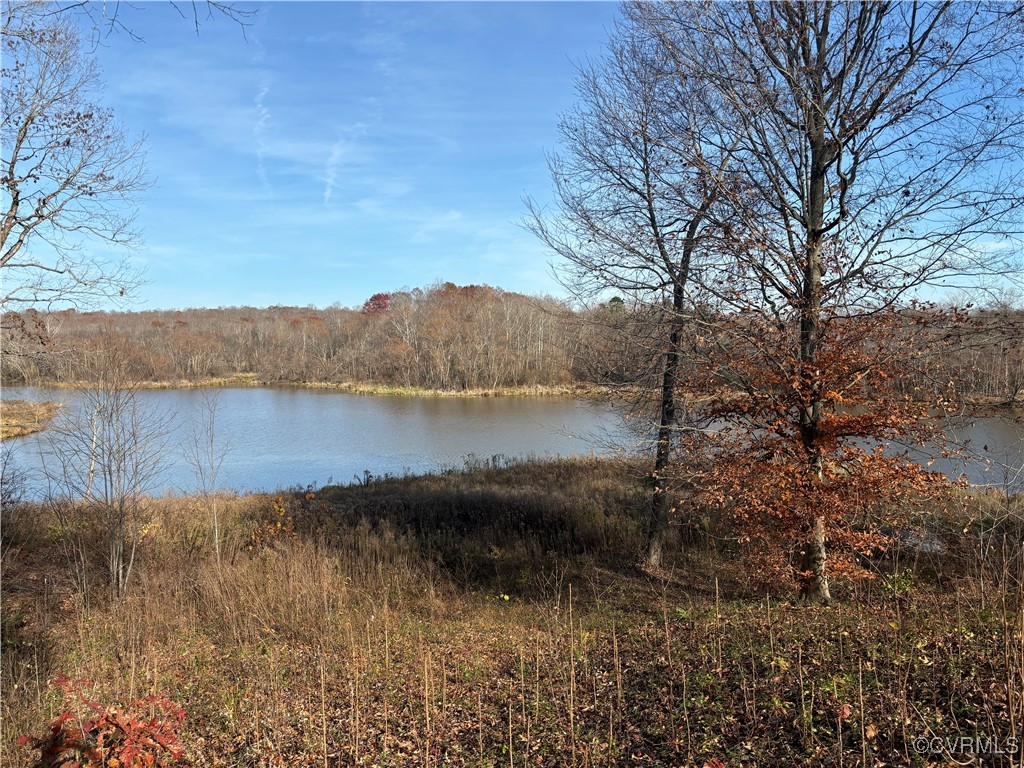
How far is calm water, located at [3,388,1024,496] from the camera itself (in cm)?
1891

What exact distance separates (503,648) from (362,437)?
25.2m

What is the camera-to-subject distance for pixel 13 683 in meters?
5.66

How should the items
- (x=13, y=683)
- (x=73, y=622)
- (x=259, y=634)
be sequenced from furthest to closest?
(x=73, y=622) → (x=259, y=634) → (x=13, y=683)

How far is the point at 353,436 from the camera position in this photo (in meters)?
30.5

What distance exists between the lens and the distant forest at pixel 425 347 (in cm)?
651

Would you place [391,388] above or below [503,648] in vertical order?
above

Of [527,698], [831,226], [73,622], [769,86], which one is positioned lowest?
[73,622]

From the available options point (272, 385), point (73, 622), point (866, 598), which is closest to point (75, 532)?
point (73, 622)

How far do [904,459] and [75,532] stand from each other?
12188mm

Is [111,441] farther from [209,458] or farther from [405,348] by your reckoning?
[405,348]

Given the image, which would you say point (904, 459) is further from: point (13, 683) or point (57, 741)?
point (13, 683)

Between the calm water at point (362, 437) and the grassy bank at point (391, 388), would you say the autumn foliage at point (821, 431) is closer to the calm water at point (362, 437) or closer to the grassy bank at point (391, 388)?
the calm water at point (362, 437)

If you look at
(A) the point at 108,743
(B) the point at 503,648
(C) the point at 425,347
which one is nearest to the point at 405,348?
(C) the point at 425,347

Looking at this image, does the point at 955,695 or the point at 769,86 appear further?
the point at 769,86
